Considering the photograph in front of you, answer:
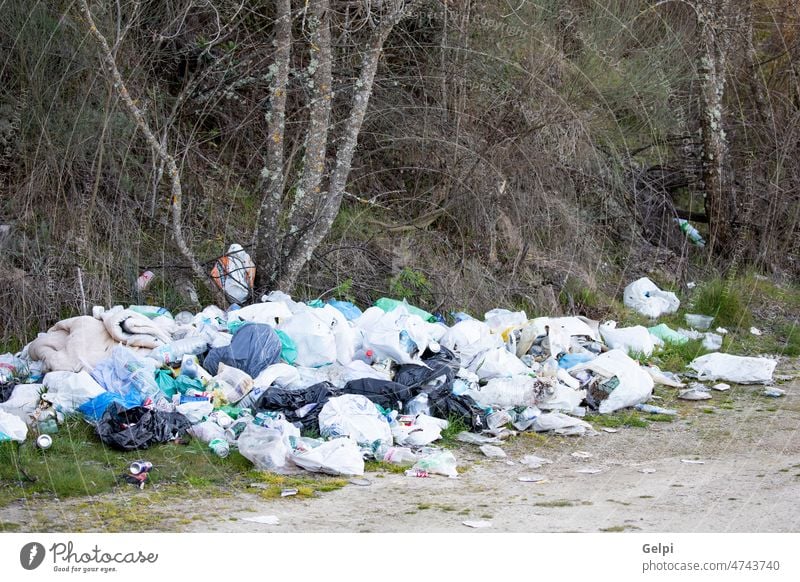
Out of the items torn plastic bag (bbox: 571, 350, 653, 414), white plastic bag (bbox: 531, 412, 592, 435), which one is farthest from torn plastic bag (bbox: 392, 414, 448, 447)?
torn plastic bag (bbox: 571, 350, 653, 414)

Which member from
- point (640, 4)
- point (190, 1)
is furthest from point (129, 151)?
point (640, 4)

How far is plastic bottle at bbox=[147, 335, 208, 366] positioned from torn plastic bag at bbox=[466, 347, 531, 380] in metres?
1.61

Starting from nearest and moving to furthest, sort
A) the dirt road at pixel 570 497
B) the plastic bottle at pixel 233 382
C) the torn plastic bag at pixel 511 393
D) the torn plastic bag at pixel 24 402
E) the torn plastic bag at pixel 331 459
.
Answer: the dirt road at pixel 570 497 < the torn plastic bag at pixel 331 459 < the torn plastic bag at pixel 24 402 < the plastic bottle at pixel 233 382 < the torn plastic bag at pixel 511 393

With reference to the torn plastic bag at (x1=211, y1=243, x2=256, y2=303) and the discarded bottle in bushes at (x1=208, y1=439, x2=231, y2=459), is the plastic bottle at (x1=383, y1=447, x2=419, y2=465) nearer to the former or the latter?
the discarded bottle in bushes at (x1=208, y1=439, x2=231, y2=459)

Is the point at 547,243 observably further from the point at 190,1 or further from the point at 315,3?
the point at 190,1

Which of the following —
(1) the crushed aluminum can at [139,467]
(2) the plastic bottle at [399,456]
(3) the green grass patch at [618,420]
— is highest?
(3) the green grass patch at [618,420]

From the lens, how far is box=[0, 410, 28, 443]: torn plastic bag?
4352mm

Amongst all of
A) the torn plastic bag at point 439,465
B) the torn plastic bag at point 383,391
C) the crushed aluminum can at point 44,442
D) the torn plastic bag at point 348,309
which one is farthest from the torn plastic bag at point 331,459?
the torn plastic bag at point 348,309

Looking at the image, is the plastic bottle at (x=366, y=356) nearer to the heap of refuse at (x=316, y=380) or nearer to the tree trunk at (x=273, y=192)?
the heap of refuse at (x=316, y=380)

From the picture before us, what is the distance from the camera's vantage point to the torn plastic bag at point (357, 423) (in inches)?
180

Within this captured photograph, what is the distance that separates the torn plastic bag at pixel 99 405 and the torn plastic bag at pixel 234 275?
75.1 inches

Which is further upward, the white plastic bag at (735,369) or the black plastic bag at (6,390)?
the white plastic bag at (735,369)

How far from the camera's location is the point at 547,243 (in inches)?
328
